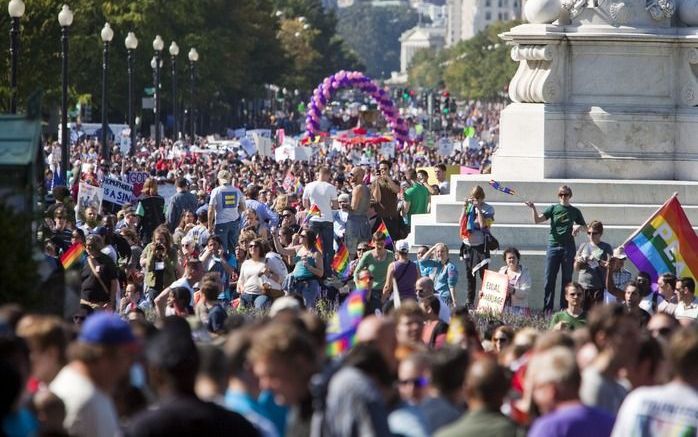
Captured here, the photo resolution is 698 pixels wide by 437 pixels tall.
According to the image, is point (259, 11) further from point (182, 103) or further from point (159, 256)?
point (159, 256)

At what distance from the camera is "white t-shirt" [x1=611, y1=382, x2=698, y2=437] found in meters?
9.43

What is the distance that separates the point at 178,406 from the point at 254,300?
39.6ft

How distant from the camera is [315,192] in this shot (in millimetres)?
27281

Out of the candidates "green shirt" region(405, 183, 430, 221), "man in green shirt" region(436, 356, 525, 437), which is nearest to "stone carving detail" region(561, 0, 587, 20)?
"green shirt" region(405, 183, 430, 221)

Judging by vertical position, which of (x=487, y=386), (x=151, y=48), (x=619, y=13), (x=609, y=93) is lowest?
(x=487, y=386)

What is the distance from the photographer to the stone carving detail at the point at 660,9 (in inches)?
1016

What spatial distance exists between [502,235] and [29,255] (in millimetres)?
12782

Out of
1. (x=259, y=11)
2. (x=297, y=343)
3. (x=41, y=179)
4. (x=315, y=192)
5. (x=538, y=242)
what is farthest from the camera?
(x=259, y=11)

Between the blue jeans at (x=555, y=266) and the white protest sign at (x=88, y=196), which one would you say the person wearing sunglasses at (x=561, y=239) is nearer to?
the blue jeans at (x=555, y=266)

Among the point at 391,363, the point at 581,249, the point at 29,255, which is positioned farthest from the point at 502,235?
the point at 391,363

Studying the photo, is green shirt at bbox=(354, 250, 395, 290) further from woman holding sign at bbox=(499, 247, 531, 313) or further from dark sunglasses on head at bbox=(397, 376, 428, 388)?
dark sunglasses on head at bbox=(397, 376, 428, 388)

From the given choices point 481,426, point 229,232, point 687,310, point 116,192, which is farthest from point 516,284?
point 481,426

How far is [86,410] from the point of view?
31.1ft

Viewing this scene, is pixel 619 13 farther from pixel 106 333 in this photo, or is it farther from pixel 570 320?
pixel 106 333
